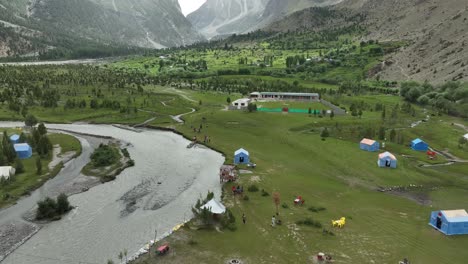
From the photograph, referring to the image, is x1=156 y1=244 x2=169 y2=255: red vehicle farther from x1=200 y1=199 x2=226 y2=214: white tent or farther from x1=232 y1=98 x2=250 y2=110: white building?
x1=232 y1=98 x2=250 y2=110: white building

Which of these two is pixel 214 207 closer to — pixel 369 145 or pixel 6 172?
pixel 6 172

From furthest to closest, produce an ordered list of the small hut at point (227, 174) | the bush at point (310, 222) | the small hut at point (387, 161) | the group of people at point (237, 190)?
the small hut at point (387, 161)
the small hut at point (227, 174)
the group of people at point (237, 190)
the bush at point (310, 222)

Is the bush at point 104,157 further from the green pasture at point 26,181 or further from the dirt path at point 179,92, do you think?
the dirt path at point 179,92

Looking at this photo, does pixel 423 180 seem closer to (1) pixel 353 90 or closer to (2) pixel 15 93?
(1) pixel 353 90

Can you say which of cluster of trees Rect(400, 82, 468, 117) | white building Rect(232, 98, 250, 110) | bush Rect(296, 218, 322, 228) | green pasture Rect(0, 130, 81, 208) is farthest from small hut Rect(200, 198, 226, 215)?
cluster of trees Rect(400, 82, 468, 117)

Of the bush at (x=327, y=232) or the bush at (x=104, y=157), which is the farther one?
the bush at (x=104, y=157)

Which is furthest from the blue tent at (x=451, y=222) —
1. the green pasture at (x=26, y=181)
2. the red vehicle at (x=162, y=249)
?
the green pasture at (x=26, y=181)

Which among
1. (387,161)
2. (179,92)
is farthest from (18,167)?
(179,92)
